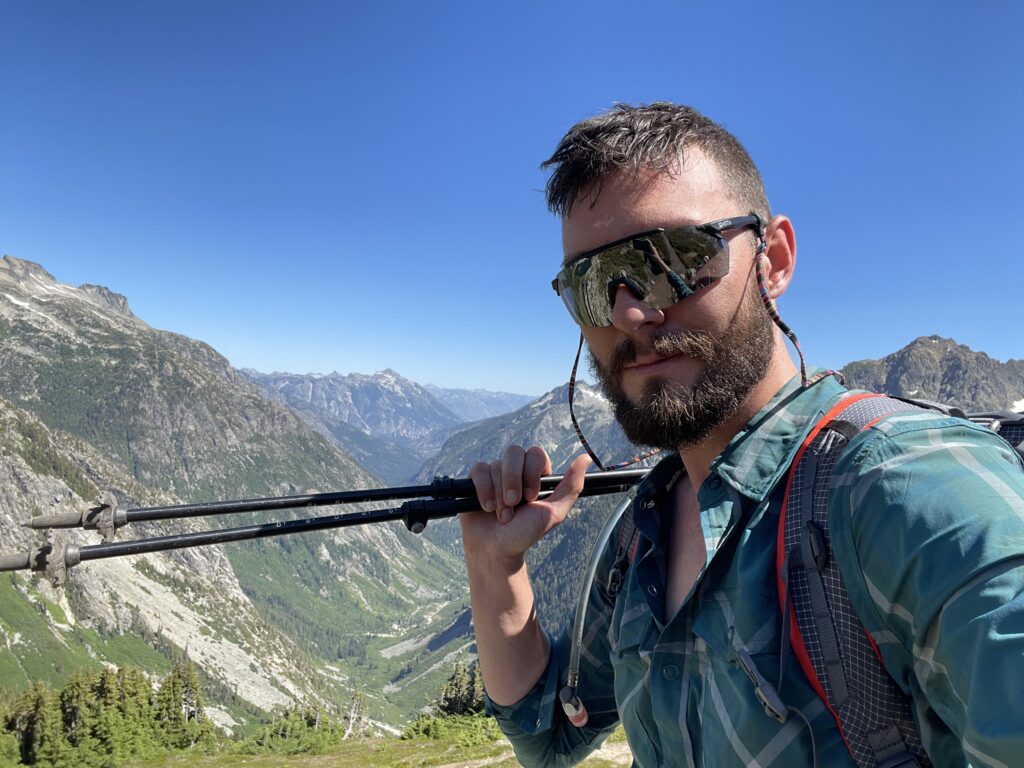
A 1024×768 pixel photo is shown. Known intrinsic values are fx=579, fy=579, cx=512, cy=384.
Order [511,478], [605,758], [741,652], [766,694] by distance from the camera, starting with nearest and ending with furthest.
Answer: [766,694] < [741,652] < [511,478] < [605,758]

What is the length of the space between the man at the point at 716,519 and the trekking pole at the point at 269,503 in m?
0.23

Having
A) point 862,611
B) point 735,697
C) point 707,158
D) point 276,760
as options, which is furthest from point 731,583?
point 276,760

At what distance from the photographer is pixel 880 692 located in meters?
1.87

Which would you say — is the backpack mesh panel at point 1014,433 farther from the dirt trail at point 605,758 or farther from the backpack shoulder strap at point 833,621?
the dirt trail at point 605,758

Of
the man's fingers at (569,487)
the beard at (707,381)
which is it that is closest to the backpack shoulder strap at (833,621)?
the beard at (707,381)

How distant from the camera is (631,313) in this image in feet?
10.2

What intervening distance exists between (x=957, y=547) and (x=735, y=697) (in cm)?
104

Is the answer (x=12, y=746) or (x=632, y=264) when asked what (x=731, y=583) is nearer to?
(x=632, y=264)

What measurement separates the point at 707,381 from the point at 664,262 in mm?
669

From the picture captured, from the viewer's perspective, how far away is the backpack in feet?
6.09

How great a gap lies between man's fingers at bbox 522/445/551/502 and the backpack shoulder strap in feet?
5.61

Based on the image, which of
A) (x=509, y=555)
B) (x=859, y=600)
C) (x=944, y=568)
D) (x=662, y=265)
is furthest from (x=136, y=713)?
(x=944, y=568)

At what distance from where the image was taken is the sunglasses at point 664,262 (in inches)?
120

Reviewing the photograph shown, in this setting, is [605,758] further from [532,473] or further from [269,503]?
[269,503]
